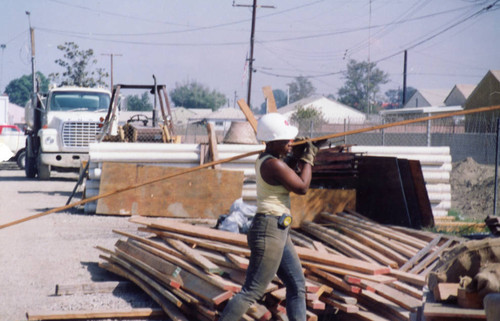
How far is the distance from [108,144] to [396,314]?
778cm

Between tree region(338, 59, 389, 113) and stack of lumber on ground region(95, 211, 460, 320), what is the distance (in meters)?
101

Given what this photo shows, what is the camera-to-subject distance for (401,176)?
30.8ft

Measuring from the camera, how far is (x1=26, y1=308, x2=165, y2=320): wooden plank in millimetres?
5475

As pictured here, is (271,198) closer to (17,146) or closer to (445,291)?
(445,291)

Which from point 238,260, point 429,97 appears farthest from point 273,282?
point 429,97

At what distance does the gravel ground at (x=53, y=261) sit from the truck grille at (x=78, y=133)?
5.65 metres

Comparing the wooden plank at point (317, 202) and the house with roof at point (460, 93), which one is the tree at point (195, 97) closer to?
the house with roof at point (460, 93)

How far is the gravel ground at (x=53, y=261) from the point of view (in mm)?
6039

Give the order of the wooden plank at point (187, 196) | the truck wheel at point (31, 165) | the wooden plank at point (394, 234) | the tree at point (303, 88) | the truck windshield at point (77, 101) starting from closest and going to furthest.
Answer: the wooden plank at point (394, 234) < the wooden plank at point (187, 196) < the truck windshield at point (77, 101) < the truck wheel at point (31, 165) < the tree at point (303, 88)

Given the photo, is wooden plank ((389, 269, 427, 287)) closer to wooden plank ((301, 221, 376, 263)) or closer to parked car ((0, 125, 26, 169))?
wooden plank ((301, 221, 376, 263))

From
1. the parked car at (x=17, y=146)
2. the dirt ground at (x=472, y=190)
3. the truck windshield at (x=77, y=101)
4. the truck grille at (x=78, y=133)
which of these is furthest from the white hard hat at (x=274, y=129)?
the parked car at (x=17, y=146)

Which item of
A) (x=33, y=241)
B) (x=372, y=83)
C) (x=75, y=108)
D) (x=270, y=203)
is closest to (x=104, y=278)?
(x=33, y=241)

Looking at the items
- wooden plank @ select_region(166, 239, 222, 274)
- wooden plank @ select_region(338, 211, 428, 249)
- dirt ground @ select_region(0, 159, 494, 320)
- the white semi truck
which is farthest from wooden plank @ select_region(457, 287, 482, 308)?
the white semi truck

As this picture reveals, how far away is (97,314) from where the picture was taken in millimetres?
5594
